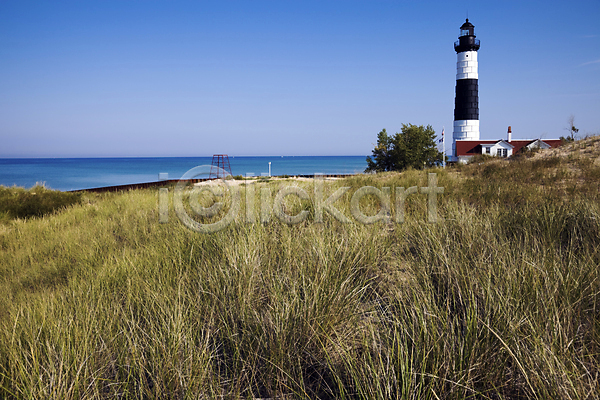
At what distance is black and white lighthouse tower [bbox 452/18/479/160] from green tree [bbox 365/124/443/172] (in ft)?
11.7

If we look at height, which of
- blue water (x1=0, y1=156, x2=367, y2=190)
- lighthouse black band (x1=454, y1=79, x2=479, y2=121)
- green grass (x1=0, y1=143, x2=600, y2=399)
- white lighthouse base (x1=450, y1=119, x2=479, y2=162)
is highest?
lighthouse black band (x1=454, y1=79, x2=479, y2=121)

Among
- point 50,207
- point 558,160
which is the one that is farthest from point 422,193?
point 50,207

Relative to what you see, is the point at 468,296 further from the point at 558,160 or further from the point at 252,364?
the point at 558,160

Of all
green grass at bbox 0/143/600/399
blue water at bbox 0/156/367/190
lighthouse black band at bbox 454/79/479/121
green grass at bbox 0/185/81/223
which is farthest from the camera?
blue water at bbox 0/156/367/190

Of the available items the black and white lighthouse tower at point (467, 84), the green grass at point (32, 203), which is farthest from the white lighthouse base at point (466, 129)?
the green grass at point (32, 203)

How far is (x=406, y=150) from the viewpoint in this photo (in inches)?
1252

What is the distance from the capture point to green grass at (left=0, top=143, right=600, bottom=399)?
61.1 inches

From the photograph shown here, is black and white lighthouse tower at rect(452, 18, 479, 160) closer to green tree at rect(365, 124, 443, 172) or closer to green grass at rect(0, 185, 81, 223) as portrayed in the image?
green tree at rect(365, 124, 443, 172)

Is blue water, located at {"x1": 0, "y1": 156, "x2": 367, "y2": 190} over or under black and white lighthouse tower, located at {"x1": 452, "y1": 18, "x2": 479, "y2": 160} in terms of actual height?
under

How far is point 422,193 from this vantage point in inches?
277

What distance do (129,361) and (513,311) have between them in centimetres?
216

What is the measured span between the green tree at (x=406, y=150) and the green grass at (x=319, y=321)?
28.8m

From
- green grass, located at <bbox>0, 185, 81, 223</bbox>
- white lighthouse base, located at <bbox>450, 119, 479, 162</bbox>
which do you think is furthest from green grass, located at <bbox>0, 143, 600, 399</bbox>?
white lighthouse base, located at <bbox>450, 119, 479, 162</bbox>

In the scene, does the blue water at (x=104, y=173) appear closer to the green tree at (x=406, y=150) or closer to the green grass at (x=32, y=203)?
the green tree at (x=406, y=150)
